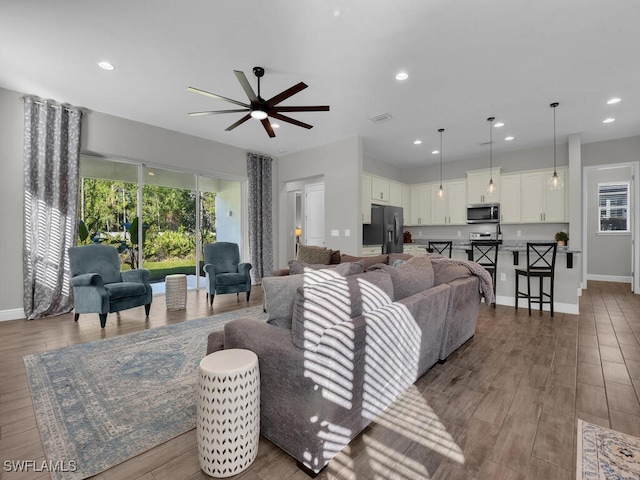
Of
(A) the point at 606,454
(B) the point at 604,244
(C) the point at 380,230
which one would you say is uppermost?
(C) the point at 380,230

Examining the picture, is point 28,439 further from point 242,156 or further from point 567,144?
point 567,144

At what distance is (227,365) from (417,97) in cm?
403

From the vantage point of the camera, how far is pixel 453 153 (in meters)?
6.69

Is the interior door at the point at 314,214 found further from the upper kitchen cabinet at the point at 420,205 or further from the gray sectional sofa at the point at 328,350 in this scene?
the gray sectional sofa at the point at 328,350

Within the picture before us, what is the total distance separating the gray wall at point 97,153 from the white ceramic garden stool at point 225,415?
437 centimetres

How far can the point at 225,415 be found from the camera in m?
1.31

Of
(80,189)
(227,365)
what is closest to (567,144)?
(227,365)

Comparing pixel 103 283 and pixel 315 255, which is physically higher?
pixel 315 255

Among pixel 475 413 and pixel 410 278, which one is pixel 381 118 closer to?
pixel 410 278

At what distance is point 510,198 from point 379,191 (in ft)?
9.18

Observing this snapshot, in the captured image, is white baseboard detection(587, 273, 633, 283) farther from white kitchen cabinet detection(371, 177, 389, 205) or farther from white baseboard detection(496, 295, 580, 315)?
white kitchen cabinet detection(371, 177, 389, 205)

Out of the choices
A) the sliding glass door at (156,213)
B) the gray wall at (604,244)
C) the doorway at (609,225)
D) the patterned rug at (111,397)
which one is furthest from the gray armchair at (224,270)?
the gray wall at (604,244)

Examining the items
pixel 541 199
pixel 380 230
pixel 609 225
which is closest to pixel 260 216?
pixel 380 230

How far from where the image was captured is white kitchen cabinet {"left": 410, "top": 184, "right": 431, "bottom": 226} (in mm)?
7641
